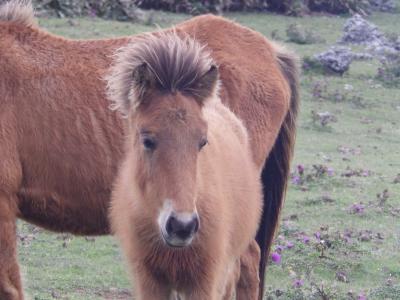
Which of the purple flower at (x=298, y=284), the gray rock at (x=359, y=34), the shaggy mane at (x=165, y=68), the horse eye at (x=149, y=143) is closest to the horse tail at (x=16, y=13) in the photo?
the shaggy mane at (x=165, y=68)

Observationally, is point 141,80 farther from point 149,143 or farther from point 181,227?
point 181,227

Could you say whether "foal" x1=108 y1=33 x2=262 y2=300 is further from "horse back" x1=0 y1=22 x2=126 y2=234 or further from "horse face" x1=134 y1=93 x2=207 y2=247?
"horse back" x1=0 y1=22 x2=126 y2=234

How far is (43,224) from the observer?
5.74 m

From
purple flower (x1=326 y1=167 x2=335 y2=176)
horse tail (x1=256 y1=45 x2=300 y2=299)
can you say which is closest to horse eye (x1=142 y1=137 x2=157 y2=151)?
horse tail (x1=256 y1=45 x2=300 y2=299)

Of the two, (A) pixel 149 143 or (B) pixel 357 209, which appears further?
(B) pixel 357 209

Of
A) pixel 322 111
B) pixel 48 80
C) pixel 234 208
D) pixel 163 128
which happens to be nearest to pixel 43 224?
pixel 48 80

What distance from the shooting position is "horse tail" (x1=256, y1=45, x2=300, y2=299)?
6.70m

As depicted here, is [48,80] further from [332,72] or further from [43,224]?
[332,72]

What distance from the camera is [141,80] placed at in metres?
4.56

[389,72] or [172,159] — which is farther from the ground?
[172,159]

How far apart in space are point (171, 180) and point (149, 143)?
240mm

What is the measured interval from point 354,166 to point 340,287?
380 cm

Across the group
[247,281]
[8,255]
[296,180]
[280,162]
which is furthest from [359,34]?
[8,255]

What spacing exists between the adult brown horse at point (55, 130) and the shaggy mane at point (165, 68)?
3.06 ft
